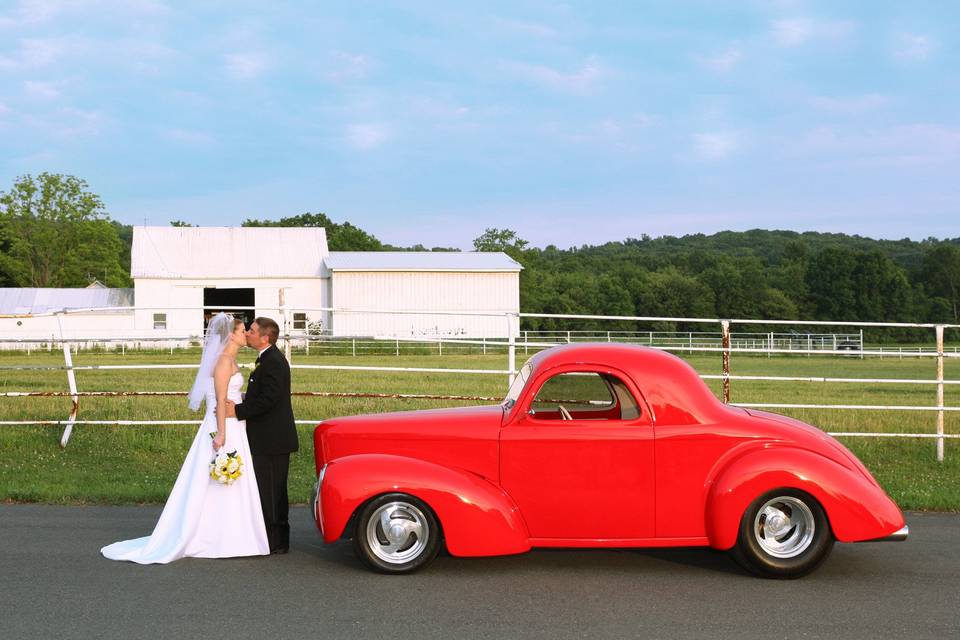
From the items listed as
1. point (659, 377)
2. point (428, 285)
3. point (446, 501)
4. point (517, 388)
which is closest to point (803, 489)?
point (659, 377)

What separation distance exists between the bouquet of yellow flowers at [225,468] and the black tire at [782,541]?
375 centimetres

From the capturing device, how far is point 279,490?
26.0 ft

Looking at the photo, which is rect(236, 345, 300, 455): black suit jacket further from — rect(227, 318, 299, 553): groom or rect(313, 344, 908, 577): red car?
rect(313, 344, 908, 577): red car

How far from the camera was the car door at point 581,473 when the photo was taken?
23.3 ft

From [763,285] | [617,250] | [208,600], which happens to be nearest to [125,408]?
[208,600]

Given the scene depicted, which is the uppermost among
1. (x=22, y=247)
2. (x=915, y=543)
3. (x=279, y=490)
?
(x=22, y=247)

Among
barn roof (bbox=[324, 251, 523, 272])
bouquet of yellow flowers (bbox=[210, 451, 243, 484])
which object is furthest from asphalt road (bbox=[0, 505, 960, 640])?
barn roof (bbox=[324, 251, 523, 272])

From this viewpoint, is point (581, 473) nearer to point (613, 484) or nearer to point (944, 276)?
point (613, 484)

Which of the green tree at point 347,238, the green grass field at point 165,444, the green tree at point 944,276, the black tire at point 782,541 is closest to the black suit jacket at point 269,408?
the green grass field at point 165,444

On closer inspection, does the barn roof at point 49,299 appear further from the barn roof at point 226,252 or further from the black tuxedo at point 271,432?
the black tuxedo at point 271,432

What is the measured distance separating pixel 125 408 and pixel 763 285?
7909 centimetres

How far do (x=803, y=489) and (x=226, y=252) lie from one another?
165 ft

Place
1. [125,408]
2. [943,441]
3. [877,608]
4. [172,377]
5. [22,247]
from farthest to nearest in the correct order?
1. [22,247]
2. [172,377]
3. [125,408]
4. [943,441]
5. [877,608]

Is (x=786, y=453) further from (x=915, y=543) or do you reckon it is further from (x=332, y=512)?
(x=332, y=512)
